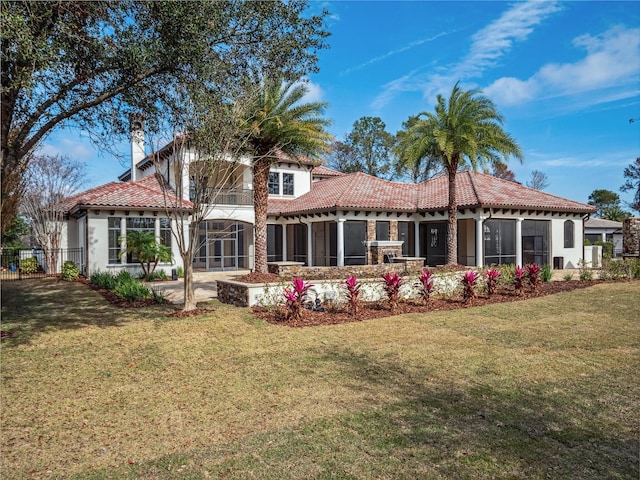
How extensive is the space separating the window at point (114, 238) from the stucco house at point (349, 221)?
0.15 ft

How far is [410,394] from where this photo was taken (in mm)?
5613

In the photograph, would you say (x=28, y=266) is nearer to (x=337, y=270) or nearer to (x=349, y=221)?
(x=349, y=221)

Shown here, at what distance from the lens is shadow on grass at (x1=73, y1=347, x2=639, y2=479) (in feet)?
12.4

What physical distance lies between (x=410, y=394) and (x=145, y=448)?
126 inches

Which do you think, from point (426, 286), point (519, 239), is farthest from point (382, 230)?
point (426, 286)

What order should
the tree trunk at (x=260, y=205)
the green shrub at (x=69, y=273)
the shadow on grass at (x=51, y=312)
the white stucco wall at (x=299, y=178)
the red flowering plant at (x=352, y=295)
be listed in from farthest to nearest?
the white stucco wall at (x=299, y=178), the green shrub at (x=69, y=273), the tree trunk at (x=260, y=205), the red flowering plant at (x=352, y=295), the shadow on grass at (x=51, y=312)

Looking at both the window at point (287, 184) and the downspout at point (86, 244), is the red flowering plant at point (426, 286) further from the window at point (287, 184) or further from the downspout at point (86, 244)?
the window at point (287, 184)

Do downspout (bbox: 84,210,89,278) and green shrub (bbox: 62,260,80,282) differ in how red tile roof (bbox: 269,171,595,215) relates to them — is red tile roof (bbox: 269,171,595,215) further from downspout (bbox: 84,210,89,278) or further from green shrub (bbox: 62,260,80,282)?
green shrub (bbox: 62,260,80,282)

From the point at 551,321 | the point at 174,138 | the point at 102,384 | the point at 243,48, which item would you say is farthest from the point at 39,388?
the point at 551,321

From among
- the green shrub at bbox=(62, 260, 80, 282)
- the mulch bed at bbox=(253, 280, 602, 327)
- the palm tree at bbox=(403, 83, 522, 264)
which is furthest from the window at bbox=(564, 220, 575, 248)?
the green shrub at bbox=(62, 260, 80, 282)

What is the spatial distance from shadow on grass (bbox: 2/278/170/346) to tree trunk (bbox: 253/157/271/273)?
590 cm

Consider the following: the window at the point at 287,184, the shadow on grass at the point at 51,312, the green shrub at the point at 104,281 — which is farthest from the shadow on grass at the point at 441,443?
the window at the point at 287,184

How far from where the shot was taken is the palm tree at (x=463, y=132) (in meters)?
18.6

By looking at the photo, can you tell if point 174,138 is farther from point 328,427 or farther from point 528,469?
point 528,469
